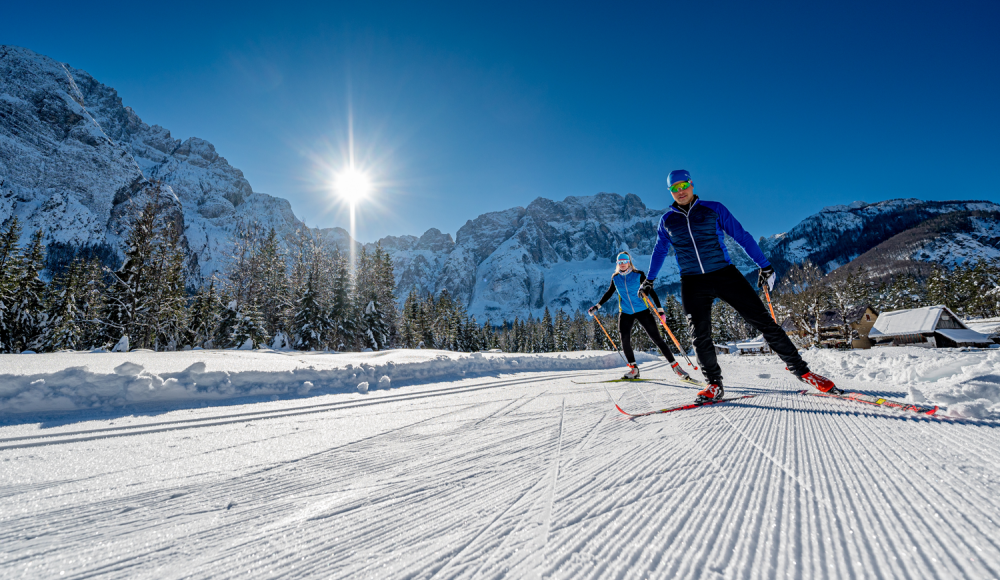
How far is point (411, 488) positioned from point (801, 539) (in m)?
1.22

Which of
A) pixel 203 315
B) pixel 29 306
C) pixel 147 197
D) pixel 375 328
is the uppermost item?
pixel 147 197

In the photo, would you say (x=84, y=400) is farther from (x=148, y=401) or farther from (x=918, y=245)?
(x=918, y=245)

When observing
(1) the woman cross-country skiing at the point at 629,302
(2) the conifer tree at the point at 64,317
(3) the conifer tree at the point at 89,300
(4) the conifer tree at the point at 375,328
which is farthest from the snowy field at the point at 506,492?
(3) the conifer tree at the point at 89,300

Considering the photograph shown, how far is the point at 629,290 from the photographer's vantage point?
6219 millimetres

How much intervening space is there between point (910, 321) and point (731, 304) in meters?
32.3

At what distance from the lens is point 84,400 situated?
9.96ft

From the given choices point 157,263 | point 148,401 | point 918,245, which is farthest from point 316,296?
point 918,245

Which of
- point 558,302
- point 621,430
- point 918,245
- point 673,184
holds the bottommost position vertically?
point 621,430

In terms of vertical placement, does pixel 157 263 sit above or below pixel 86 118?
below

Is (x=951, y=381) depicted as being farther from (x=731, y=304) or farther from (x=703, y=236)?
(x=703, y=236)

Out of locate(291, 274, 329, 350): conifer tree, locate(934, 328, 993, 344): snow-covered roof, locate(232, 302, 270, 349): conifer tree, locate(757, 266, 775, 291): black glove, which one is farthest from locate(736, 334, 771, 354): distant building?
locate(232, 302, 270, 349): conifer tree

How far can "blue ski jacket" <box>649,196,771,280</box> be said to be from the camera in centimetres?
354

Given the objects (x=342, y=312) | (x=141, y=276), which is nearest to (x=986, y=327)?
(x=342, y=312)

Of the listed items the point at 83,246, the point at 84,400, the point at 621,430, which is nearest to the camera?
the point at 621,430
